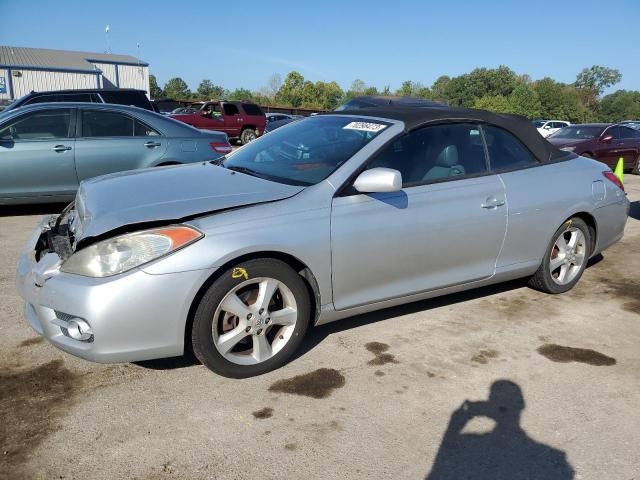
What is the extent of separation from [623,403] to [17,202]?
6634 millimetres

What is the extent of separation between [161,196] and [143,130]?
4.28 metres

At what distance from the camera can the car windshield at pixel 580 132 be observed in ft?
42.7

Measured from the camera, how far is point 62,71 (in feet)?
194

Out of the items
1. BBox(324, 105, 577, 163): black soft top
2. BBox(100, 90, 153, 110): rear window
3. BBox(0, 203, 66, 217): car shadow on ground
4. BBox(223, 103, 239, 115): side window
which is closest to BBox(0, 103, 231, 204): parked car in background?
BBox(0, 203, 66, 217): car shadow on ground

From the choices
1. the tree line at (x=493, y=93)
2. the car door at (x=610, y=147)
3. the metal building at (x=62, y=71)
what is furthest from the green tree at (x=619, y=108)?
the car door at (x=610, y=147)

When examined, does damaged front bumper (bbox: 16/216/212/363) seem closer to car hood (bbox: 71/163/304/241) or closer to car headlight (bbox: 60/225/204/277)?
car headlight (bbox: 60/225/204/277)

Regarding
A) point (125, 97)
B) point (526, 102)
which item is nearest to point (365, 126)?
point (125, 97)

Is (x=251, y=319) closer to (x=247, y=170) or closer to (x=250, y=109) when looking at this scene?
(x=247, y=170)

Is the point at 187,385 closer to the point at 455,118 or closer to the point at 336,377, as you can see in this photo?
the point at 336,377

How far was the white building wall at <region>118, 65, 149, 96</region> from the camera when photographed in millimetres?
67562

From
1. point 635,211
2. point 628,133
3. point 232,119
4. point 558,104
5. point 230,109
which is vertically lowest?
point 635,211

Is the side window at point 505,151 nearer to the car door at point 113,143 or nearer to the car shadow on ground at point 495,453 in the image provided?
the car shadow on ground at point 495,453

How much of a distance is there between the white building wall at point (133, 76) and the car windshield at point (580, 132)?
6290 cm

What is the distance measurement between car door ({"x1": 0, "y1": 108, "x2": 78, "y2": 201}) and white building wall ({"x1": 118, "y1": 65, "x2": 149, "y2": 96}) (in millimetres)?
65976
